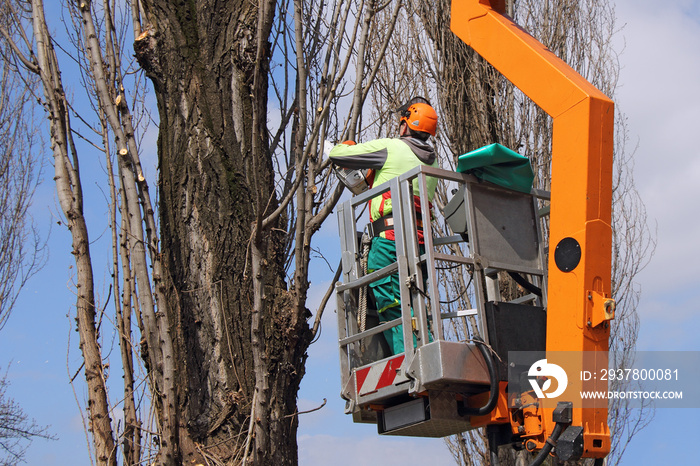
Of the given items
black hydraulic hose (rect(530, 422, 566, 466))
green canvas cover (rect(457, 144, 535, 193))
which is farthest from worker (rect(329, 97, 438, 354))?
black hydraulic hose (rect(530, 422, 566, 466))

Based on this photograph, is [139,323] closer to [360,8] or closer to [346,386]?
[346,386]

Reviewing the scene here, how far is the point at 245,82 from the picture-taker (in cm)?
456

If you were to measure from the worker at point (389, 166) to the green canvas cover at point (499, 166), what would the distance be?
363 mm

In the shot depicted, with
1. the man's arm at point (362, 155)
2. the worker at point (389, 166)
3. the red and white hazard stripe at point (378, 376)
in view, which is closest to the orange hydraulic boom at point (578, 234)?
the red and white hazard stripe at point (378, 376)

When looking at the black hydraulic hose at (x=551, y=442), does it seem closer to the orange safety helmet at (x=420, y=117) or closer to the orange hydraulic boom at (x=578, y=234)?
the orange hydraulic boom at (x=578, y=234)

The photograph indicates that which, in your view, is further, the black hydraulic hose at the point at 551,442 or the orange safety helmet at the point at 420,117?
the orange safety helmet at the point at 420,117

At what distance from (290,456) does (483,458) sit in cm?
677

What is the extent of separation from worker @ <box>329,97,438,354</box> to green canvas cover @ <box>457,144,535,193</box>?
1.19 feet

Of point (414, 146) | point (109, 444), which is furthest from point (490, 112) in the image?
point (109, 444)

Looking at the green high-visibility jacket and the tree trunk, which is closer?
→ the tree trunk

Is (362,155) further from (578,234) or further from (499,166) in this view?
(578,234)

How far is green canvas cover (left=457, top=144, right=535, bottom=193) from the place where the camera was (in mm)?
4051

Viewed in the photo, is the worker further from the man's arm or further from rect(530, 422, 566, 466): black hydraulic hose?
rect(530, 422, 566, 466): black hydraulic hose

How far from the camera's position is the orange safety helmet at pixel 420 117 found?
4.74 metres
